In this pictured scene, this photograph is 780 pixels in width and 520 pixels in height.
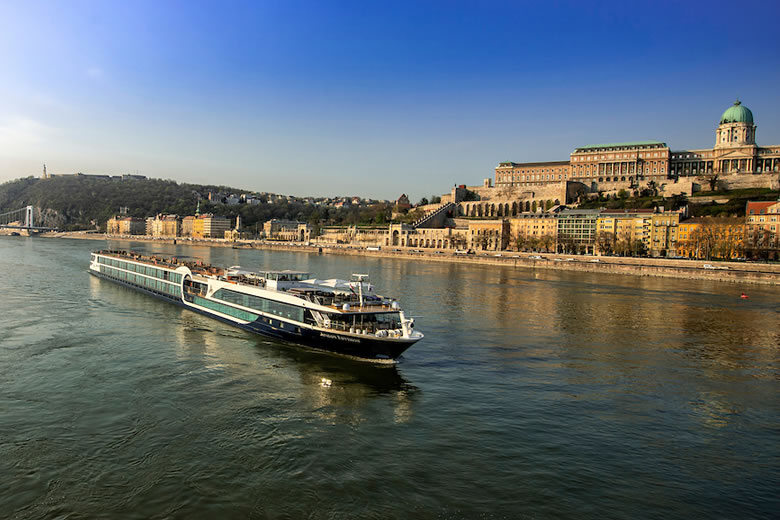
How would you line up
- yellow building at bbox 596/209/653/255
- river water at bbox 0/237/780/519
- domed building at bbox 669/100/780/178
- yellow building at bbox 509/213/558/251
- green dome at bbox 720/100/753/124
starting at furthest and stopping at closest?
green dome at bbox 720/100/753/124 < domed building at bbox 669/100/780/178 < yellow building at bbox 509/213/558/251 < yellow building at bbox 596/209/653/255 < river water at bbox 0/237/780/519

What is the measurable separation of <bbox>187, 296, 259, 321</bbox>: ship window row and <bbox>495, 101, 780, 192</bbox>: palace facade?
83.1 m

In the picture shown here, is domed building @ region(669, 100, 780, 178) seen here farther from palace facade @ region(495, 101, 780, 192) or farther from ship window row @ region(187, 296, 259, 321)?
ship window row @ region(187, 296, 259, 321)

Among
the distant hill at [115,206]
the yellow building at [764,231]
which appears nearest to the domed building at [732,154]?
the yellow building at [764,231]

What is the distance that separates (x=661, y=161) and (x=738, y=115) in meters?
13.8

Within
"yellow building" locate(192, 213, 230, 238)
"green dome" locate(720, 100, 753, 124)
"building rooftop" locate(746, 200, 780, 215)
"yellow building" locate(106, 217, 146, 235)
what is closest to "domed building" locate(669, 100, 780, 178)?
"green dome" locate(720, 100, 753, 124)

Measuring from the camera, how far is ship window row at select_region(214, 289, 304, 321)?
1878cm

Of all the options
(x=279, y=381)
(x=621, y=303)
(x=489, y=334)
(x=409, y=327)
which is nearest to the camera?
(x=279, y=381)

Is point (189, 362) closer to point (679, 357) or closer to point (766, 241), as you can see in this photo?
point (679, 357)

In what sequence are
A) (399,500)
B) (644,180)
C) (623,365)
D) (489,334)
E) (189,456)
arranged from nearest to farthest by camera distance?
(399,500) < (189,456) < (623,365) < (489,334) < (644,180)

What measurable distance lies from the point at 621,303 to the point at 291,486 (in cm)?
2835

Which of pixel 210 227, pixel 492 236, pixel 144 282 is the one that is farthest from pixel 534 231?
pixel 210 227

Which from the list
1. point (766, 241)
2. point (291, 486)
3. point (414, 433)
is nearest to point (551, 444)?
point (414, 433)

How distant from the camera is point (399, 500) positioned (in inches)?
344

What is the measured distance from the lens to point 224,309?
23.2 metres
